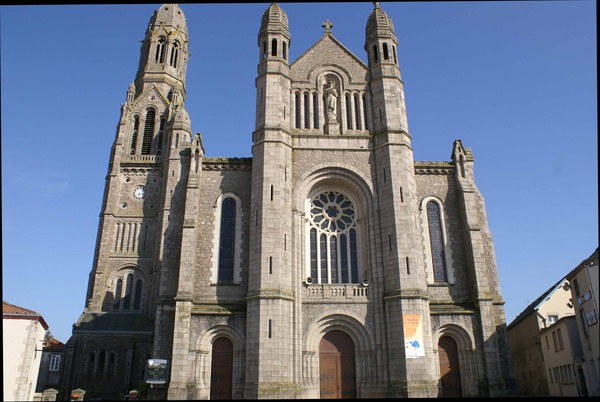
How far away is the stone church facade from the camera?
2456 centimetres

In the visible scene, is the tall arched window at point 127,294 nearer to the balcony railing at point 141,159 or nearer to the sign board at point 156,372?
the balcony railing at point 141,159

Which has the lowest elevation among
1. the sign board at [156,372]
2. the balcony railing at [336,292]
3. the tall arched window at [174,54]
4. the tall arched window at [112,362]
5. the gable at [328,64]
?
the sign board at [156,372]

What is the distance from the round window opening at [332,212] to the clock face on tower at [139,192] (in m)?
24.5

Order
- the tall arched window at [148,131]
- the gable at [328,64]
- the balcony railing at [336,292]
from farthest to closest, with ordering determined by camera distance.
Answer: the tall arched window at [148,131] < the gable at [328,64] < the balcony railing at [336,292]

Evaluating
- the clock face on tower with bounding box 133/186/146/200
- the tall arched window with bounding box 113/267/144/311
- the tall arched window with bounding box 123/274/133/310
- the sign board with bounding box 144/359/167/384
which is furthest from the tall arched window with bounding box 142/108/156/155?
the sign board with bounding box 144/359/167/384

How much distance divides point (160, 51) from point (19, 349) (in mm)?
41901

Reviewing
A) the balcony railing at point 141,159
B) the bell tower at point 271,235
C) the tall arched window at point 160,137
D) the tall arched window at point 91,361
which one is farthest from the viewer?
the tall arched window at point 160,137

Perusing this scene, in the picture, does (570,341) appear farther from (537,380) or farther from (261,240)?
(261,240)

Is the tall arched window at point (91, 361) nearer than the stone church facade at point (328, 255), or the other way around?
the stone church facade at point (328, 255)

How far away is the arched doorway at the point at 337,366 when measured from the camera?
2508 centimetres

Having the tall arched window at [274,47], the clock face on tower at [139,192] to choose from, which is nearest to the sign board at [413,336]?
the tall arched window at [274,47]

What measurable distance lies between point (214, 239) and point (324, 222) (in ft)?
20.8

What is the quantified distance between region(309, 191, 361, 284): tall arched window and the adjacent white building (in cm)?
1478

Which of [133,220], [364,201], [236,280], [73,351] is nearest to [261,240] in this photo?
[236,280]
